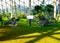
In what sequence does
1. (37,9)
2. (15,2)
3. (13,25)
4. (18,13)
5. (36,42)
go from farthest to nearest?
(15,2)
(18,13)
(37,9)
(13,25)
(36,42)

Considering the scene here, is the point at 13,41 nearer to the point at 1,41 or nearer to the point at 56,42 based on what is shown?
the point at 1,41

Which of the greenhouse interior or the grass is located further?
the greenhouse interior

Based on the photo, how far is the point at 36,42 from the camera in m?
4.29

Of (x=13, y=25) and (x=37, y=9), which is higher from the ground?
(x=37, y=9)

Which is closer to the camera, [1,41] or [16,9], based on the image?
[1,41]

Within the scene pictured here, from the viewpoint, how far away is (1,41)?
4441 mm

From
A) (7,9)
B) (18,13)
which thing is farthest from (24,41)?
(7,9)

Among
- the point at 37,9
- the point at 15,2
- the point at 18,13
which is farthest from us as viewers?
the point at 15,2

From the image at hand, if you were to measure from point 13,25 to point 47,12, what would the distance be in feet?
17.0

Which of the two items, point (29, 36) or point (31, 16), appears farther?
point (31, 16)

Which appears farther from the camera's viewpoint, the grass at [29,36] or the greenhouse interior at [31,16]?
the greenhouse interior at [31,16]

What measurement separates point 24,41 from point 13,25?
3.54m

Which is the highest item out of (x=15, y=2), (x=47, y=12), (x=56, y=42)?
(x=15, y=2)

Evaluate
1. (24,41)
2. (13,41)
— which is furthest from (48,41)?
(13,41)
